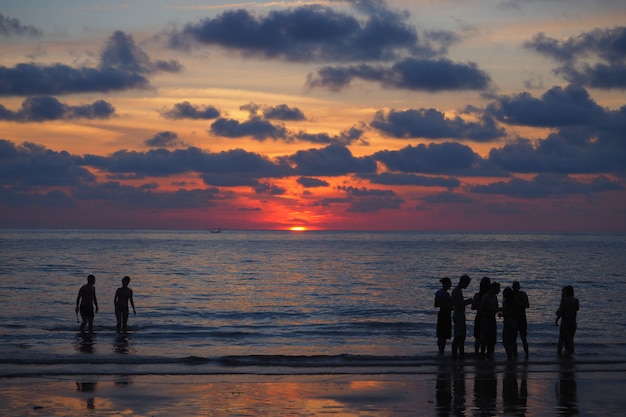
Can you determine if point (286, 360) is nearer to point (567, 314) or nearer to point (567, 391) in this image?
point (567, 314)

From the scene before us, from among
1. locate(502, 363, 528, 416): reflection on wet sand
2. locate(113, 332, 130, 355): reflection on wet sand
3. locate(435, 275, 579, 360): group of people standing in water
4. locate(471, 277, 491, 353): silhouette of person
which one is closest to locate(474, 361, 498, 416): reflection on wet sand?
locate(502, 363, 528, 416): reflection on wet sand

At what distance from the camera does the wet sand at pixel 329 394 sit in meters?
12.5

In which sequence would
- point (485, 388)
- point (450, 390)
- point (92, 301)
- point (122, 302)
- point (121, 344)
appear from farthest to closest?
point (122, 302), point (92, 301), point (121, 344), point (485, 388), point (450, 390)

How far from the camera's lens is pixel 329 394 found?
13969 millimetres

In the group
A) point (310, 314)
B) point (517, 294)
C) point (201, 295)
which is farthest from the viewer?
point (201, 295)

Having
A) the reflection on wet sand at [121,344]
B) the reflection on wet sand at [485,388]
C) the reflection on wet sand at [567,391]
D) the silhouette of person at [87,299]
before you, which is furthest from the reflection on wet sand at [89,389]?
the silhouette of person at [87,299]

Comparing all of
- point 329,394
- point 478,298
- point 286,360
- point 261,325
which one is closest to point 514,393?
point 329,394

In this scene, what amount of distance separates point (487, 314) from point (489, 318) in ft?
0.67

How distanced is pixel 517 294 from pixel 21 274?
168ft

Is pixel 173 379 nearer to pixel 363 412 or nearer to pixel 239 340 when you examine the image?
pixel 363 412

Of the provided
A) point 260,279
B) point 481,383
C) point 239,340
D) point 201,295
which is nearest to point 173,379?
point 481,383

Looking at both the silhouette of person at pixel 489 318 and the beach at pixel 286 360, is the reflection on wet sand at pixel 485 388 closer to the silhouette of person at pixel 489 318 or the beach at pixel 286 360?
the beach at pixel 286 360

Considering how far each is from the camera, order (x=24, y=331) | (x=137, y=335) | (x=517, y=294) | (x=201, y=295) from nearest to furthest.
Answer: (x=517, y=294)
(x=137, y=335)
(x=24, y=331)
(x=201, y=295)

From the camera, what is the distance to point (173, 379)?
1570 cm
